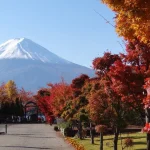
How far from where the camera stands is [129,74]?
46.2 ft

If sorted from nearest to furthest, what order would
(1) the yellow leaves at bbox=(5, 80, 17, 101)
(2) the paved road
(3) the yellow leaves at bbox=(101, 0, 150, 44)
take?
1. (3) the yellow leaves at bbox=(101, 0, 150, 44)
2. (2) the paved road
3. (1) the yellow leaves at bbox=(5, 80, 17, 101)

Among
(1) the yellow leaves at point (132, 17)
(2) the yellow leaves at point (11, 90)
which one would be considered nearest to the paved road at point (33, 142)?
(1) the yellow leaves at point (132, 17)

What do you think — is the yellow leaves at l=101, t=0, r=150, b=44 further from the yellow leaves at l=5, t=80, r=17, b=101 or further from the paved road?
the yellow leaves at l=5, t=80, r=17, b=101

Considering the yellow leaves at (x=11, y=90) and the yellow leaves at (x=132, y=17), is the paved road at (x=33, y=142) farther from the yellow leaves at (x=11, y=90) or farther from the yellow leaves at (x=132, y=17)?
the yellow leaves at (x=11, y=90)

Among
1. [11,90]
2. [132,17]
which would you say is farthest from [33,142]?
[11,90]

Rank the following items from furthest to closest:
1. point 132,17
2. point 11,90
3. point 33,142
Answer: point 11,90 < point 33,142 < point 132,17

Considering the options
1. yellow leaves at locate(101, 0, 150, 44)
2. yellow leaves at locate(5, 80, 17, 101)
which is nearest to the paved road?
yellow leaves at locate(101, 0, 150, 44)

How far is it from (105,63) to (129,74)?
291 centimetres

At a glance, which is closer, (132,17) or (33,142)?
(132,17)

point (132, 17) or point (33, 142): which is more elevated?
point (132, 17)

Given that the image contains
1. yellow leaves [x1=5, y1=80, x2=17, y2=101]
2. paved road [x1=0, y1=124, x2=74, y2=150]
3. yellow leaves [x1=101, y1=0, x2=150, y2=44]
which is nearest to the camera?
yellow leaves [x1=101, y1=0, x2=150, y2=44]

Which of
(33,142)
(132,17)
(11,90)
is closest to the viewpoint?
(132,17)

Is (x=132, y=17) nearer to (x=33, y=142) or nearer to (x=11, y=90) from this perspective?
(x=33, y=142)

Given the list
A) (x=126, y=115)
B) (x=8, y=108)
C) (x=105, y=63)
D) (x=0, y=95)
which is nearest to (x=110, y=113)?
(x=126, y=115)
